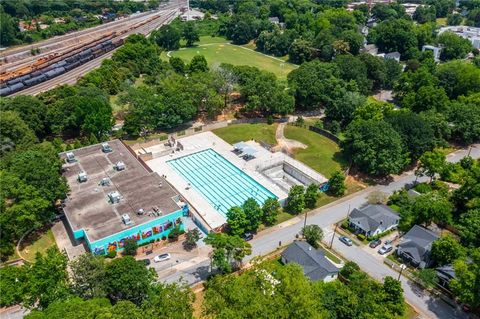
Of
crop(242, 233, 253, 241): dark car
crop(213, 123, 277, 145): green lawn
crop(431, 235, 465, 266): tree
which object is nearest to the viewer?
crop(431, 235, 465, 266): tree

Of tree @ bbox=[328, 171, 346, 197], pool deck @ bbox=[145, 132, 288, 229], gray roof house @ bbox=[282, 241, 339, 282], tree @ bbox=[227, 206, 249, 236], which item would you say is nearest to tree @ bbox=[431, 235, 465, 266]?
gray roof house @ bbox=[282, 241, 339, 282]

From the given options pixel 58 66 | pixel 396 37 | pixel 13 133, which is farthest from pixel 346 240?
pixel 396 37

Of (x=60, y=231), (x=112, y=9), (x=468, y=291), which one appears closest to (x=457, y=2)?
(x=112, y=9)

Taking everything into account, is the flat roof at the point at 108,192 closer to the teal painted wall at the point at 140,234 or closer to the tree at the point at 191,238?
the teal painted wall at the point at 140,234

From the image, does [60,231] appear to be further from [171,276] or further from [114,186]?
[171,276]

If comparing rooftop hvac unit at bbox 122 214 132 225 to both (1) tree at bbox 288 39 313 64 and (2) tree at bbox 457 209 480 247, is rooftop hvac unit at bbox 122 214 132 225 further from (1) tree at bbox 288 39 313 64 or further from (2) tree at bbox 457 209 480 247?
(1) tree at bbox 288 39 313 64

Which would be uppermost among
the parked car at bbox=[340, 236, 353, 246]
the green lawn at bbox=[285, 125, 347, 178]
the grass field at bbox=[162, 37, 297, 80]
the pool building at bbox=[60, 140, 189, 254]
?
the grass field at bbox=[162, 37, 297, 80]

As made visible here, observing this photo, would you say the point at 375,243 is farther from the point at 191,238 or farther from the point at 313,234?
the point at 191,238

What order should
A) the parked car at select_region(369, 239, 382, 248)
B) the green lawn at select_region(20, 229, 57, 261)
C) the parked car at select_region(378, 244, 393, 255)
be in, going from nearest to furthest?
the green lawn at select_region(20, 229, 57, 261) → the parked car at select_region(378, 244, 393, 255) → the parked car at select_region(369, 239, 382, 248)
